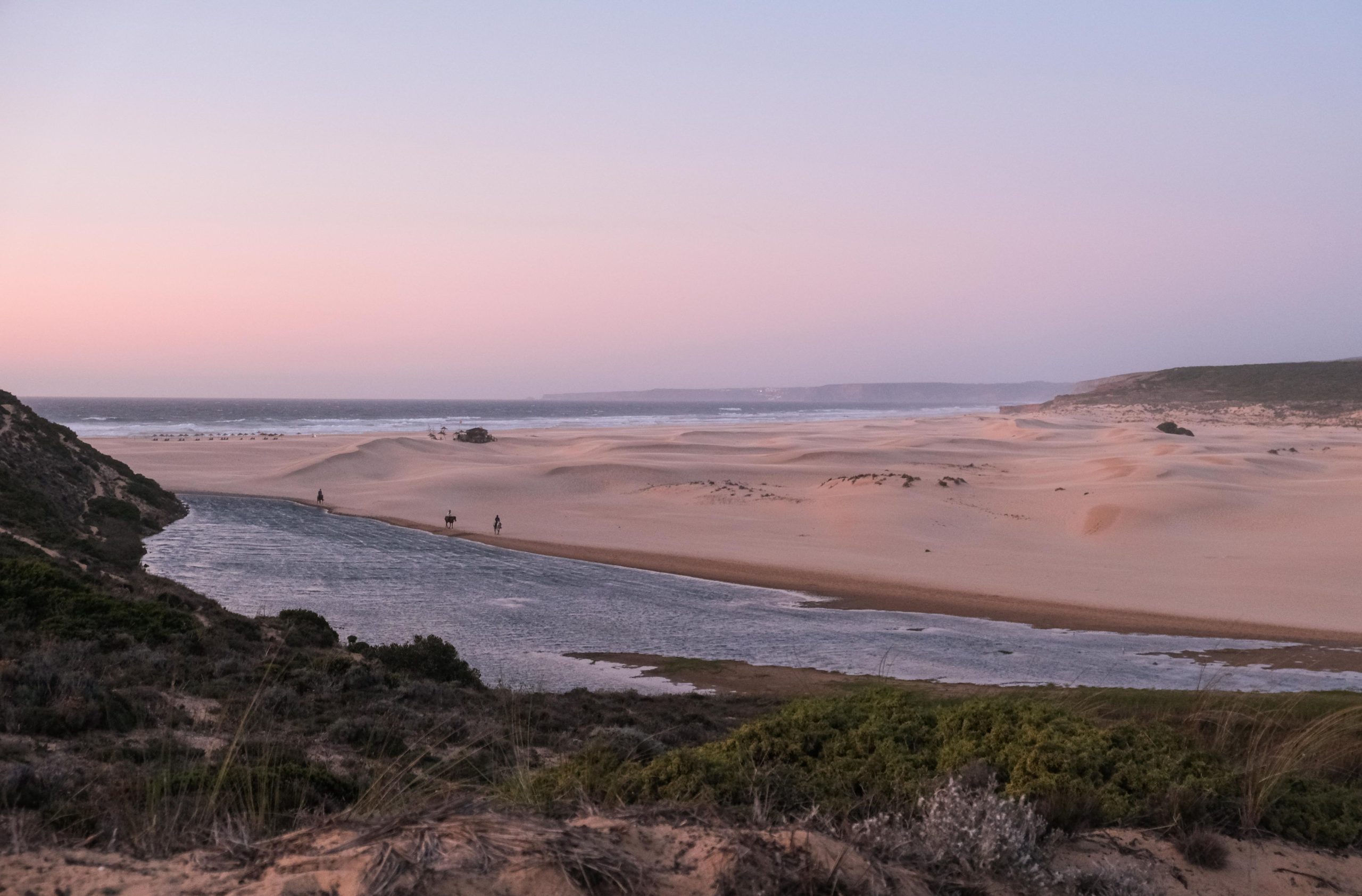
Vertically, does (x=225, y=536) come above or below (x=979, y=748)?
below

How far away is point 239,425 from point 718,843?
112676 millimetres

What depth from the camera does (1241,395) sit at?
106 meters

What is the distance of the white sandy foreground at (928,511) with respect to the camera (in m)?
22.8

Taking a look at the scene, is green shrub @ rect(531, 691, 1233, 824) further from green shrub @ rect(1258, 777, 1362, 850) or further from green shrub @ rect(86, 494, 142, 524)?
green shrub @ rect(86, 494, 142, 524)

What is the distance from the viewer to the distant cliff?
93.2 metres

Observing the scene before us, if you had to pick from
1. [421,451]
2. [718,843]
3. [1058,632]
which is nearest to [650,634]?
[1058,632]

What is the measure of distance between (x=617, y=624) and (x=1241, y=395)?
4305 inches

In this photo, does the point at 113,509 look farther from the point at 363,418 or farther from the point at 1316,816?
the point at 363,418

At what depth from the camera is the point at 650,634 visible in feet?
59.8

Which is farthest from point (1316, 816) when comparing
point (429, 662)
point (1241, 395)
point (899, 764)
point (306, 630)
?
point (1241, 395)

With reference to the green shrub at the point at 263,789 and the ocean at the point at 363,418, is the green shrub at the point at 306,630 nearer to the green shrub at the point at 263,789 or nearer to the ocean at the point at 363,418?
the green shrub at the point at 263,789

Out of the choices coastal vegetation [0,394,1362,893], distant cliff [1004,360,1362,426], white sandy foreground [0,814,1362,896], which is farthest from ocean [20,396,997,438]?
white sandy foreground [0,814,1362,896]

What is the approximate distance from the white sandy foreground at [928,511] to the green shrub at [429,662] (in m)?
11.5

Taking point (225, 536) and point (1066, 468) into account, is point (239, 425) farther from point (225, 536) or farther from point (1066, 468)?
point (1066, 468)
